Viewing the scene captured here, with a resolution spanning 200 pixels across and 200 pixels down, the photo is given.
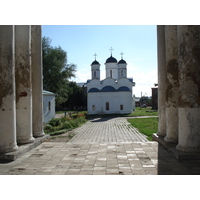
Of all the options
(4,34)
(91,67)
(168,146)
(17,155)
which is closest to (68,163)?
(17,155)

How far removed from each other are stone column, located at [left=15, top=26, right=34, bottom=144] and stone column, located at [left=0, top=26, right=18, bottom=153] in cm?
122

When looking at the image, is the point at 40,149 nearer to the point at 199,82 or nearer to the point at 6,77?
the point at 6,77

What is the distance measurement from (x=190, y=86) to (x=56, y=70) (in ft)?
103

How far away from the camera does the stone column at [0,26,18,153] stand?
5.62 metres

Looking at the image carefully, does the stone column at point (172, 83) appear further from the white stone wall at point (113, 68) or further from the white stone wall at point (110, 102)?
the white stone wall at point (113, 68)

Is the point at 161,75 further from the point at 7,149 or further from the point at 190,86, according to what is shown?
the point at 7,149

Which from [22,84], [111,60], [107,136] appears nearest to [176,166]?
[22,84]

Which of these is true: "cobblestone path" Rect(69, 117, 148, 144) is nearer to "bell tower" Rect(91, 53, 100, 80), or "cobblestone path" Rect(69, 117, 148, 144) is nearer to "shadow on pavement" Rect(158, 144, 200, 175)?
"shadow on pavement" Rect(158, 144, 200, 175)

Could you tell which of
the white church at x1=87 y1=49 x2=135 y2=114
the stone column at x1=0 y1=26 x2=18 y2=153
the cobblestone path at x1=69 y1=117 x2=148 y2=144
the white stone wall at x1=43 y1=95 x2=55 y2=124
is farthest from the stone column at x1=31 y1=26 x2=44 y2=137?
the white church at x1=87 y1=49 x2=135 y2=114

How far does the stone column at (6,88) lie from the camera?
562 centimetres

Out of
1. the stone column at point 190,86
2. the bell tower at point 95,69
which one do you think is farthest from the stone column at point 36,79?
the bell tower at point 95,69

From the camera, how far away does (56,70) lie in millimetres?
34781

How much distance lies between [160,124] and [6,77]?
19.3ft

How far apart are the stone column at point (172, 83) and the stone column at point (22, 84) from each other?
4.97 meters
